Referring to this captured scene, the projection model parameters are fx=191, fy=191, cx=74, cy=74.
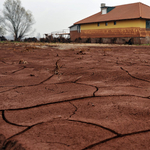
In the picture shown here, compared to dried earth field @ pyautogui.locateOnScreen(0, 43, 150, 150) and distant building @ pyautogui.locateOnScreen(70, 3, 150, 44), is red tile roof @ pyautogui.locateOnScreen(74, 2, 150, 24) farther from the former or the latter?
dried earth field @ pyautogui.locateOnScreen(0, 43, 150, 150)

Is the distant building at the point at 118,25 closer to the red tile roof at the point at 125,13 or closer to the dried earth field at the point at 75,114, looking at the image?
Result: the red tile roof at the point at 125,13

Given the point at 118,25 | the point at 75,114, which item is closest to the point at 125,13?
the point at 118,25

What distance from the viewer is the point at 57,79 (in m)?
2.67

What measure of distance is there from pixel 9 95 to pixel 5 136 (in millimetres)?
897

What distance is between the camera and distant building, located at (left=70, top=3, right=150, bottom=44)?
18609mm

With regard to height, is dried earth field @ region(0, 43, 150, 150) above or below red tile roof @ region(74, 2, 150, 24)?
below

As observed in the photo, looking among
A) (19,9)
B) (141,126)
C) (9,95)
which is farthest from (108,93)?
(19,9)

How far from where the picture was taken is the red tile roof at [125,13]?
62.1 feet

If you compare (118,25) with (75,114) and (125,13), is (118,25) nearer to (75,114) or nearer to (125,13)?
(125,13)

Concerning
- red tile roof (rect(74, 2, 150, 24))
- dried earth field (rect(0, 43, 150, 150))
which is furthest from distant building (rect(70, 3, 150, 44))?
dried earth field (rect(0, 43, 150, 150))

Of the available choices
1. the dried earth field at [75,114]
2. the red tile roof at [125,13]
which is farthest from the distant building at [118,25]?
the dried earth field at [75,114]

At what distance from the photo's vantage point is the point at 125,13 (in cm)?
2041

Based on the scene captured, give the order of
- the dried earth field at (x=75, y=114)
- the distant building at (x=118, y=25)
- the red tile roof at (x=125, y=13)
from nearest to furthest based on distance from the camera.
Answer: the dried earth field at (x=75, y=114) → the distant building at (x=118, y=25) → the red tile roof at (x=125, y=13)

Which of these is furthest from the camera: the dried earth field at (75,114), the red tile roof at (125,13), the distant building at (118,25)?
the red tile roof at (125,13)
